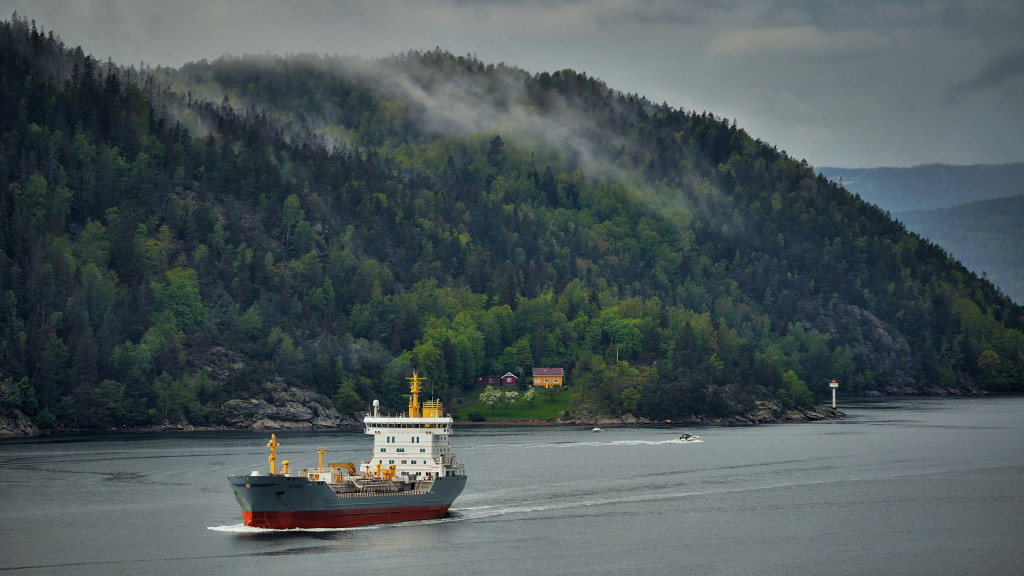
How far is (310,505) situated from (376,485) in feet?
23.9

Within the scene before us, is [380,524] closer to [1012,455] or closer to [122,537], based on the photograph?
[122,537]

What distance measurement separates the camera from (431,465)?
121 meters

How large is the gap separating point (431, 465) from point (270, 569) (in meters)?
26.1

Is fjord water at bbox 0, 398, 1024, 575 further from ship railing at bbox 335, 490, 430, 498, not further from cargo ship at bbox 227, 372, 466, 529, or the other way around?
ship railing at bbox 335, 490, 430, 498

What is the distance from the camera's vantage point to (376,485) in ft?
384

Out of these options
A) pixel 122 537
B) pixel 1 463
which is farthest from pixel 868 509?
pixel 1 463

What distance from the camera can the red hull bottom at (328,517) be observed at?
112m

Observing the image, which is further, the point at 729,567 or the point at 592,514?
the point at 592,514

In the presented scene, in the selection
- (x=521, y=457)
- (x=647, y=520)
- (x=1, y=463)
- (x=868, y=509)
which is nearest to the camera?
(x=647, y=520)

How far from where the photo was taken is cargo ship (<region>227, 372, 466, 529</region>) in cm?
11100

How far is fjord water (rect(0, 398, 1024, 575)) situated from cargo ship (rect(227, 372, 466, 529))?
1.58m

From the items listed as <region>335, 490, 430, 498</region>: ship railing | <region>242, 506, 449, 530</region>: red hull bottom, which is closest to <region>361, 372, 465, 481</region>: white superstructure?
<region>335, 490, 430, 498</region>: ship railing

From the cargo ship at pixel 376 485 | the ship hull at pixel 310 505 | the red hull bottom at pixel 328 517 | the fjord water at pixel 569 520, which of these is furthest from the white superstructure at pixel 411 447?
the fjord water at pixel 569 520

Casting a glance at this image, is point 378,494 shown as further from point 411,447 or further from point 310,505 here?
point 411,447
